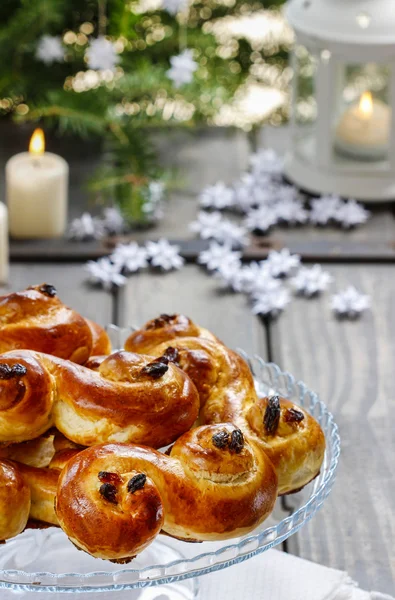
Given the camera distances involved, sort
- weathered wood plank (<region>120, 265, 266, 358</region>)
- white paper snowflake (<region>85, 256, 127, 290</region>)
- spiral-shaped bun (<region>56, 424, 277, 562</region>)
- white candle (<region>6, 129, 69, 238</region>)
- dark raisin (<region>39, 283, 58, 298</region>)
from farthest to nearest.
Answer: white candle (<region>6, 129, 69, 238</region>) < white paper snowflake (<region>85, 256, 127, 290</region>) < weathered wood plank (<region>120, 265, 266, 358</region>) < dark raisin (<region>39, 283, 58, 298</region>) < spiral-shaped bun (<region>56, 424, 277, 562</region>)

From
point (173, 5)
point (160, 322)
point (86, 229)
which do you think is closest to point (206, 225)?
point (86, 229)

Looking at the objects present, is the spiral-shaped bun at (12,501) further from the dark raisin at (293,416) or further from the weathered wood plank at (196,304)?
the weathered wood plank at (196,304)

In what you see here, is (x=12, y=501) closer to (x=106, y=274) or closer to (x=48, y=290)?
(x=48, y=290)

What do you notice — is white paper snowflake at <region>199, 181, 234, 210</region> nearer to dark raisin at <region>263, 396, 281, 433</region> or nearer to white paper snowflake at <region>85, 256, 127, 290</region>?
white paper snowflake at <region>85, 256, 127, 290</region>

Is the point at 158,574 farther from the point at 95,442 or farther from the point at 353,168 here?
the point at 353,168

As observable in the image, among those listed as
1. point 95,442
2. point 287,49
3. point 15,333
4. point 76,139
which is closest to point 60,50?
point 76,139

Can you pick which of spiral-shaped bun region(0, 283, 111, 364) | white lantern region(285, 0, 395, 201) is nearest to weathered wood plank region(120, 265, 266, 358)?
white lantern region(285, 0, 395, 201)

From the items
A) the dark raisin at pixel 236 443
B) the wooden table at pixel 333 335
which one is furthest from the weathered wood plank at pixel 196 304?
the dark raisin at pixel 236 443
